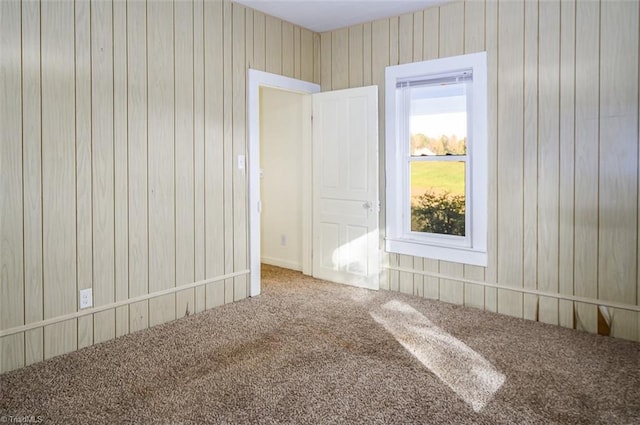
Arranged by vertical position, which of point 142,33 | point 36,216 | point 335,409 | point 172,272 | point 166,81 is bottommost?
point 335,409

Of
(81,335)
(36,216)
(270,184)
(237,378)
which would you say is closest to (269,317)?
(237,378)

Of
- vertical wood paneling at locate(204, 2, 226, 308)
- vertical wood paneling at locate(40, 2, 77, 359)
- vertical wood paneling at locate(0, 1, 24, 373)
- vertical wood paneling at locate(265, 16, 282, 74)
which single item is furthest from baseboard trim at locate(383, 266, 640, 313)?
vertical wood paneling at locate(0, 1, 24, 373)

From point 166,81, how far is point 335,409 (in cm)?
280

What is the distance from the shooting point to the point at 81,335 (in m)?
3.22

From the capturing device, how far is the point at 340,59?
501cm

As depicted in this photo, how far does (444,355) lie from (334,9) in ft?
10.7

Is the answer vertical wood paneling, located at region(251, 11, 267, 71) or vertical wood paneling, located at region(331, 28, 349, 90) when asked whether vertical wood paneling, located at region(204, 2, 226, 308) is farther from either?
vertical wood paneling, located at region(331, 28, 349, 90)

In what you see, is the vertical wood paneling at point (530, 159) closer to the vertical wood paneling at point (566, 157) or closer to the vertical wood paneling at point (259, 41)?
the vertical wood paneling at point (566, 157)

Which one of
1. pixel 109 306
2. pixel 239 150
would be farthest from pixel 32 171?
pixel 239 150

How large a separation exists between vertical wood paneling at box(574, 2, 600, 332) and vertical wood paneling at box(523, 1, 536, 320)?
0.99 feet

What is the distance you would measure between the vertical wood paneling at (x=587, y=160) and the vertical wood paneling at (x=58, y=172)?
145 inches

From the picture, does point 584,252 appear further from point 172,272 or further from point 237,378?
point 172,272

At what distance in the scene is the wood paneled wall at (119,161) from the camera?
2887 millimetres

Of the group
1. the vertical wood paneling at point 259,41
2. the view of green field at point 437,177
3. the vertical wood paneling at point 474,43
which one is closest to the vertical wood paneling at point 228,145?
the vertical wood paneling at point 259,41
